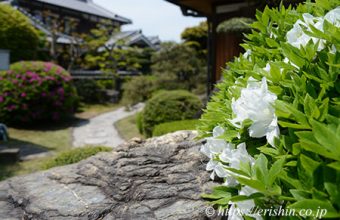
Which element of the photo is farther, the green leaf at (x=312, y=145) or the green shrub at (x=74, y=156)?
the green shrub at (x=74, y=156)

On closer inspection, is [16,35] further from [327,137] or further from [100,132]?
[327,137]

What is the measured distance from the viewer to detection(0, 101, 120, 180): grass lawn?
6.79 m

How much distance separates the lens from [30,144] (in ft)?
30.3

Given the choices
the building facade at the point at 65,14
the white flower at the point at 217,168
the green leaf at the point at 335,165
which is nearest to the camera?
the green leaf at the point at 335,165

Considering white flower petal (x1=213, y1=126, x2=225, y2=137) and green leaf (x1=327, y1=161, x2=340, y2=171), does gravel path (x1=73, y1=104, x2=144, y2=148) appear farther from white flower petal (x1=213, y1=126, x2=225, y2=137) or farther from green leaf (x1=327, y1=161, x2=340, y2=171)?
green leaf (x1=327, y1=161, x2=340, y2=171)

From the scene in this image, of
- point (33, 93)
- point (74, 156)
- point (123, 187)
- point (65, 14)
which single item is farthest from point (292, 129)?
point (65, 14)

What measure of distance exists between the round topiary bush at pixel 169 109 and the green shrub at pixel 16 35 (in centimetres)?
806

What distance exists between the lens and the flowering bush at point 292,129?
0.78 meters

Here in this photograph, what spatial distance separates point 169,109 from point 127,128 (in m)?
3.08

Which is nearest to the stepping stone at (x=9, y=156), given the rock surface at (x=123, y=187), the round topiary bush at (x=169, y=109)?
the round topiary bush at (x=169, y=109)

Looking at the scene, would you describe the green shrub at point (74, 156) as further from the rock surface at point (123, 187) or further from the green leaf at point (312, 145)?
the green leaf at point (312, 145)

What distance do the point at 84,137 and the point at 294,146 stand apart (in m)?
9.96

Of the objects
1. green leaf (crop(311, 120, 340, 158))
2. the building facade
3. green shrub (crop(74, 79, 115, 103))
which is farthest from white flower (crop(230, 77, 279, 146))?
the building facade

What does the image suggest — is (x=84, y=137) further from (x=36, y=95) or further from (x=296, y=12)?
(x=296, y=12)
